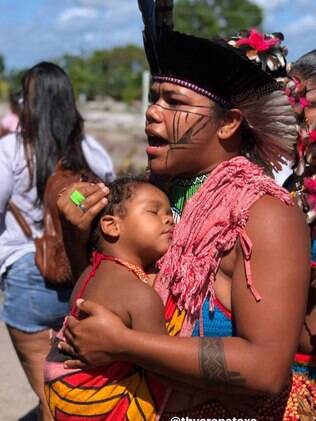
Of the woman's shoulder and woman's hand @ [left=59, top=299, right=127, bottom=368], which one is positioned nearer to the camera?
woman's hand @ [left=59, top=299, right=127, bottom=368]

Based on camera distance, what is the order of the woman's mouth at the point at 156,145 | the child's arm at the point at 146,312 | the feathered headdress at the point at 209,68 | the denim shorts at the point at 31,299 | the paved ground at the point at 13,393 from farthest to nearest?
the paved ground at the point at 13,393 → the denim shorts at the point at 31,299 → the woman's mouth at the point at 156,145 → the feathered headdress at the point at 209,68 → the child's arm at the point at 146,312

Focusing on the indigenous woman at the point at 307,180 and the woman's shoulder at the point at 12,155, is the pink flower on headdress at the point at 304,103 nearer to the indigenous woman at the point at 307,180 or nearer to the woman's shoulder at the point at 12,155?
the indigenous woman at the point at 307,180

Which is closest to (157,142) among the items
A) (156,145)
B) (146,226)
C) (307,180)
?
(156,145)

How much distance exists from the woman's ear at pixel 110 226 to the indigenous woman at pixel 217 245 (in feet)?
0.17

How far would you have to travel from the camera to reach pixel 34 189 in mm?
4434

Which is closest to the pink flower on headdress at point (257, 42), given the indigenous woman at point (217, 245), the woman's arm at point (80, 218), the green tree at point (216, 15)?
the indigenous woman at point (217, 245)

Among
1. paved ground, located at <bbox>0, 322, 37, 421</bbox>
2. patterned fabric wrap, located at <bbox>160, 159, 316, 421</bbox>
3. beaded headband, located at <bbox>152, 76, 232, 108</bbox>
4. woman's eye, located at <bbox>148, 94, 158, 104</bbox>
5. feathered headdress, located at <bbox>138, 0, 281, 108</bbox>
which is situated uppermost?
feathered headdress, located at <bbox>138, 0, 281, 108</bbox>

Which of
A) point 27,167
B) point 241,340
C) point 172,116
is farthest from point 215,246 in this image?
point 27,167

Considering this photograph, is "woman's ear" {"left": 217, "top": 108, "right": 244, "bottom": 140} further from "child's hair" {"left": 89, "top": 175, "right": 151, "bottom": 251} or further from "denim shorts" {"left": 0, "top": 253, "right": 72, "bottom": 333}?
"denim shorts" {"left": 0, "top": 253, "right": 72, "bottom": 333}

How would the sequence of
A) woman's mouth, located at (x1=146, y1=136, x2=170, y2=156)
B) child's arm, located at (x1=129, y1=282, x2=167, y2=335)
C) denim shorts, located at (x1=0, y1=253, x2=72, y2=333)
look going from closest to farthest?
child's arm, located at (x1=129, y1=282, x2=167, y2=335), woman's mouth, located at (x1=146, y1=136, x2=170, y2=156), denim shorts, located at (x1=0, y1=253, x2=72, y2=333)

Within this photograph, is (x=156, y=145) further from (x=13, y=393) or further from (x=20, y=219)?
(x=13, y=393)

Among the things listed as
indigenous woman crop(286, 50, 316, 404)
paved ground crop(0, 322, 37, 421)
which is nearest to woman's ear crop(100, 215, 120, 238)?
indigenous woman crop(286, 50, 316, 404)

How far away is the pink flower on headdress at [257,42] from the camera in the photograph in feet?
Answer: 9.59

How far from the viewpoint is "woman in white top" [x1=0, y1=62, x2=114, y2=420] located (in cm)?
430
